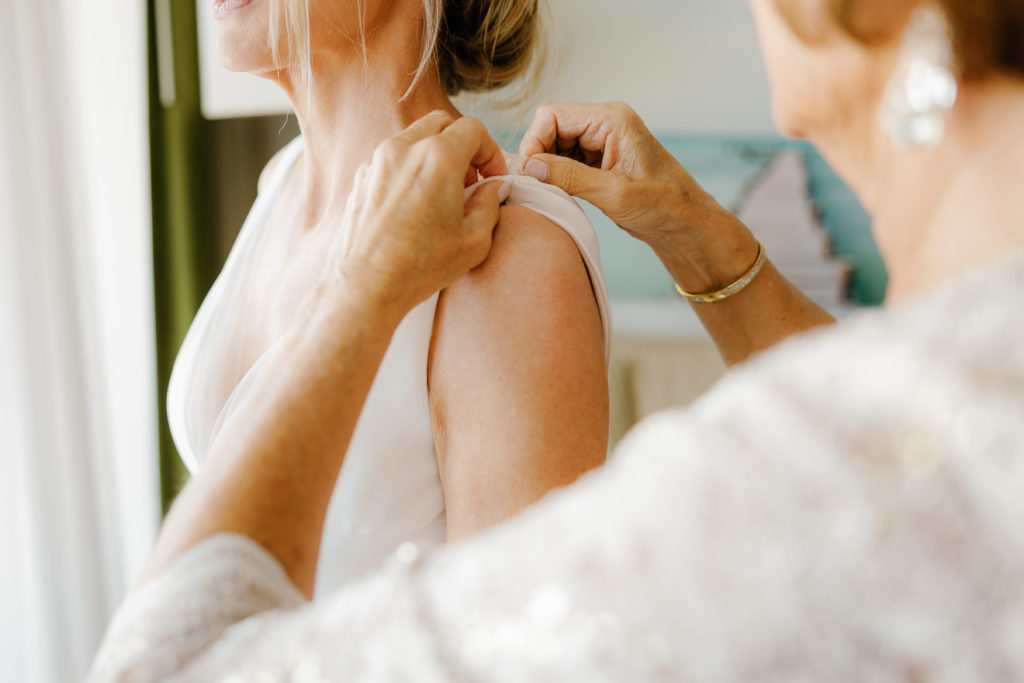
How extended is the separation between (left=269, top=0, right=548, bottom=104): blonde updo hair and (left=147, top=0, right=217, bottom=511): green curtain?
114 centimetres

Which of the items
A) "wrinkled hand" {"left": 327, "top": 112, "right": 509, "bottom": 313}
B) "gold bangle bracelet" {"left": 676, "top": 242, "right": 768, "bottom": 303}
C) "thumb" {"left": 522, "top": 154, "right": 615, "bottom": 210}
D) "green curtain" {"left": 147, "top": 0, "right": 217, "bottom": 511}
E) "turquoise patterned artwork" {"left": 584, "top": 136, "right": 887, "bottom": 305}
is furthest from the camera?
"green curtain" {"left": 147, "top": 0, "right": 217, "bottom": 511}

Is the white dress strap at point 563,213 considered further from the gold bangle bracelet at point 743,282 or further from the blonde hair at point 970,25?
the blonde hair at point 970,25

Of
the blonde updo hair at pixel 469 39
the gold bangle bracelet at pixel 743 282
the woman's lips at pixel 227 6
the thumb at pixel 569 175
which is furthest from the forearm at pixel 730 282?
the woman's lips at pixel 227 6

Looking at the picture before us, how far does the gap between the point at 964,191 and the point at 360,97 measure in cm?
72

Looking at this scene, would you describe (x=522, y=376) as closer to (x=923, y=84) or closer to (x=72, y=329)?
(x=923, y=84)

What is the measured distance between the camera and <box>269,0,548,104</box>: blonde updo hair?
0.89 m

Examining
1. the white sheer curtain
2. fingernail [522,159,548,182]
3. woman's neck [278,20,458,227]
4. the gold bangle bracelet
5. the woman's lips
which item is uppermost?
the woman's lips

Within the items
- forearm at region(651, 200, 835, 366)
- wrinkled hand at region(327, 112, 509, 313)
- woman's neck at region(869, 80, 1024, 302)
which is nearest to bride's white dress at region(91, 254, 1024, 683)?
woman's neck at region(869, 80, 1024, 302)

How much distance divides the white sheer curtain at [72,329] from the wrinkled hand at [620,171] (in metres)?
1.38

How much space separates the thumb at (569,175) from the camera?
0.86 metres

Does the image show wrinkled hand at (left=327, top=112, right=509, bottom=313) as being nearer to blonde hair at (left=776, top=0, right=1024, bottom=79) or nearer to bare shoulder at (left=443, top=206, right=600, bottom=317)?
bare shoulder at (left=443, top=206, right=600, bottom=317)

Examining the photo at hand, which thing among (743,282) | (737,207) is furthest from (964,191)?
(737,207)

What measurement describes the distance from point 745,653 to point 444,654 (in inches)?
5.4

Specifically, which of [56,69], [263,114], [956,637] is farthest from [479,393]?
[56,69]
